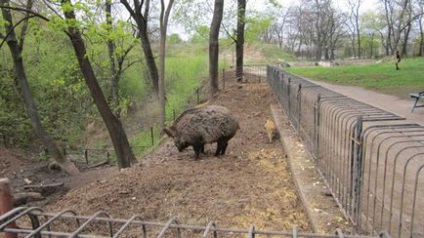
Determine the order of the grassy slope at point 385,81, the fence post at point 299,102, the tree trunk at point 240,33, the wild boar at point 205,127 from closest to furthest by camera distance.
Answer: the fence post at point 299,102 → the wild boar at point 205,127 → the grassy slope at point 385,81 → the tree trunk at point 240,33

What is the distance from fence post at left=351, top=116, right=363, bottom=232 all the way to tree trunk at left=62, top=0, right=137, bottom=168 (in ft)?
29.1

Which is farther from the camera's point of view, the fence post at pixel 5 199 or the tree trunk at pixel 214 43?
the tree trunk at pixel 214 43

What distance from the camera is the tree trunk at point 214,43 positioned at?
17.0m

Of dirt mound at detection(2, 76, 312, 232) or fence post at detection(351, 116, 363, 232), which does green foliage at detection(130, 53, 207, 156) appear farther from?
fence post at detection(351, 116, 363, 232)

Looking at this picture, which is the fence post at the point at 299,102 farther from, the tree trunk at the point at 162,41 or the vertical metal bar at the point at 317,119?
the tree trunk at the point at 162,41

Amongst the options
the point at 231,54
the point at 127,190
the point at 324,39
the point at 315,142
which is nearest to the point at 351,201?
the point at 315,142

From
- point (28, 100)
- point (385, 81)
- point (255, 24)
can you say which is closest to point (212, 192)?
point (28, 100)

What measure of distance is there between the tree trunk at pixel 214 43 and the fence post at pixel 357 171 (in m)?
13.4

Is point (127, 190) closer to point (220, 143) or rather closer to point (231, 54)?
point (220, 143)

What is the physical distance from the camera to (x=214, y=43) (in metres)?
17.5

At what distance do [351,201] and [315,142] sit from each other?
2052 mm

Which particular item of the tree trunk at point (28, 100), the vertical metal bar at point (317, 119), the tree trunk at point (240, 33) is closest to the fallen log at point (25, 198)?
the tree trunk at point (28, 100)

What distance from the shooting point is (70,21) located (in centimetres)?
1043

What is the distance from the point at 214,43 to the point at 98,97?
282 inches
